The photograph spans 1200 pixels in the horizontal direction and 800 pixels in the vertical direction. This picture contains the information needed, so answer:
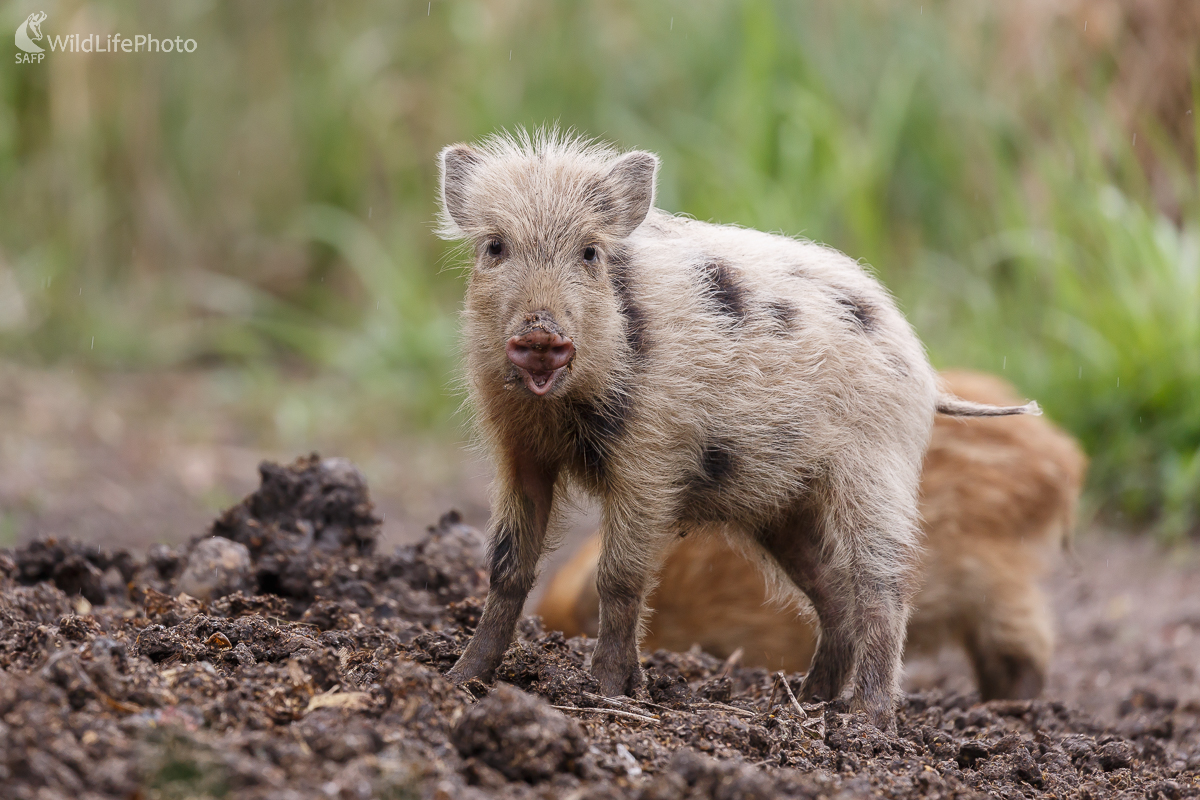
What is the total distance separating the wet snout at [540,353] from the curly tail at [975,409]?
1483 millimetres

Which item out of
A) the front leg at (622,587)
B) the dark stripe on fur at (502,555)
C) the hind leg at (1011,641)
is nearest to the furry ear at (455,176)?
the dark stripe on fur at (502,555)

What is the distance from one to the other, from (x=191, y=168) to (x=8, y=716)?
874 centimetres

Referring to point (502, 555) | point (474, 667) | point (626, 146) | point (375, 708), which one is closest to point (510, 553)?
point (502, 555)

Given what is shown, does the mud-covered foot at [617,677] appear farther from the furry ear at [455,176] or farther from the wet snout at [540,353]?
the furry ear at [455,176]

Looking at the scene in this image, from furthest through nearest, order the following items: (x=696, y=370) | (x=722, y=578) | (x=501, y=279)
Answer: (x=722, y=578) → (x=696, y=370) → (x=501, y=279)

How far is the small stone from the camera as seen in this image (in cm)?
376

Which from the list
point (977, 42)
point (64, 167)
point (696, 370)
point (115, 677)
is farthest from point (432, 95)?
point (115, 677)

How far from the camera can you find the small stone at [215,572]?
12.3ft

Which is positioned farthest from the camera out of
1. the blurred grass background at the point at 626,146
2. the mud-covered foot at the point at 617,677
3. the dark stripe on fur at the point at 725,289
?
the blurred grass background at the point at 626,146

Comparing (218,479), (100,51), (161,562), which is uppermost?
(100,51)

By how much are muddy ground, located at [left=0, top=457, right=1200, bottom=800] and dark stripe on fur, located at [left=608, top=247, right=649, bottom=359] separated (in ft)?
2.77

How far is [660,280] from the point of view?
3342mm

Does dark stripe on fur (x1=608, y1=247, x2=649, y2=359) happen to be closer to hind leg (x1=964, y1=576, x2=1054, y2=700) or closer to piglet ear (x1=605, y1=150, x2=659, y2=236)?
piglet ear (x1=605, y1=150, x2=659, y2=236)

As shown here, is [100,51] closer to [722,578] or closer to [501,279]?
[722,578]
